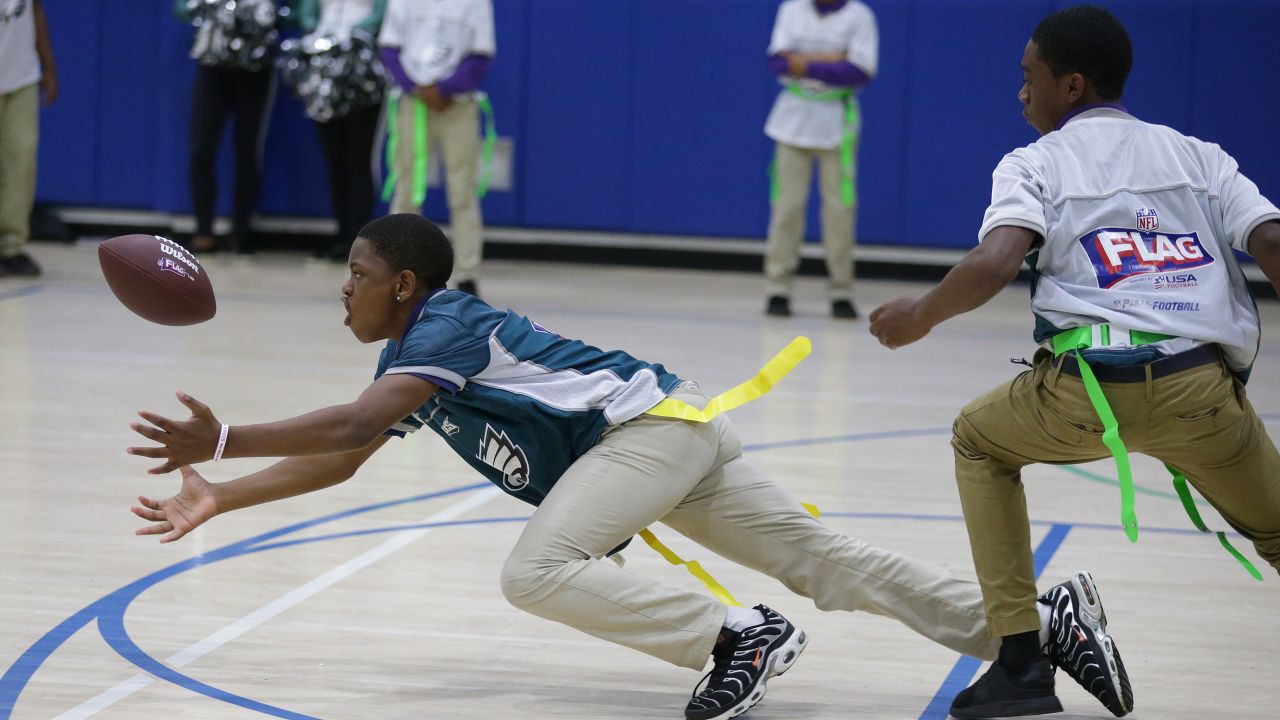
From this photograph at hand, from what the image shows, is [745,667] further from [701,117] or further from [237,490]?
[701,117]

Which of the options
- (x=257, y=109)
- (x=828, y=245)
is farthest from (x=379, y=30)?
(x=828, y=245)

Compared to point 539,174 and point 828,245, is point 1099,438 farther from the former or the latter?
point 539,174

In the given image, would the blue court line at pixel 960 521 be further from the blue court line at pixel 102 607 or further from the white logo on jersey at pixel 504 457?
the white logo on jersey at pixel 504 457

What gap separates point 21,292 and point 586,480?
24.9 feet

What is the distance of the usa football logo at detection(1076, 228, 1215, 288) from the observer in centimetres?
322

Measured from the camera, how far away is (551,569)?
3367 mm

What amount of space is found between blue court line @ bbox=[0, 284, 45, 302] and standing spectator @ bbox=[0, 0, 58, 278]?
0.46m

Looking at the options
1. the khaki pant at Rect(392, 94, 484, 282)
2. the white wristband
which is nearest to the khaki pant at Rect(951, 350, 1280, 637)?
the white wristband

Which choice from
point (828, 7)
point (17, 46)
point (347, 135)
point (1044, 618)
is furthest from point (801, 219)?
point (1044, 618)

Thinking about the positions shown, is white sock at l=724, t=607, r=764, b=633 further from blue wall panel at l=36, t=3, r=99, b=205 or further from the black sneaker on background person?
blue wall panel at l=36, t=3, r=99, b=205

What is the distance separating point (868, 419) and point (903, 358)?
1.80 metres

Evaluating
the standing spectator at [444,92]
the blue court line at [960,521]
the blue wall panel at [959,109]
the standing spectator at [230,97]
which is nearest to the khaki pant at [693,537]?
the blue court line at [960,521]

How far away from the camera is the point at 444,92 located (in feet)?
33.0

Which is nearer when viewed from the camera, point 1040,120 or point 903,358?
point 1040,120
